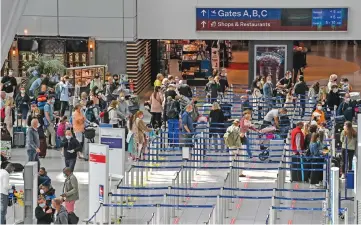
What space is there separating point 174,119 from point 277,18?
35.0 ft

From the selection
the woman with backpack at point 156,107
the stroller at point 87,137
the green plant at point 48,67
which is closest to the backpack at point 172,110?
the woman with backpack at point 156,107

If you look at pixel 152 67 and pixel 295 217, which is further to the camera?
pixel 152 67

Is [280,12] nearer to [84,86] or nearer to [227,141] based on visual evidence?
[84,86]

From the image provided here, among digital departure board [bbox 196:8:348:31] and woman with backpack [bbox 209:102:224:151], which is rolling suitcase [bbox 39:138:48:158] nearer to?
woman with backpack [bbox 209:102:224:151]

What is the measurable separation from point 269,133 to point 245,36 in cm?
1198

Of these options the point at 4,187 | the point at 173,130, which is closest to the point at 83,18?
the point at 173,130

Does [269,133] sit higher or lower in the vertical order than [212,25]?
lower

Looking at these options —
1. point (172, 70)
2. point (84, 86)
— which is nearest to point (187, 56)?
point (172, 70)

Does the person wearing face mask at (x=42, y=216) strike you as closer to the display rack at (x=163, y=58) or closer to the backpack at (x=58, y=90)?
the backpack at (x=58, y=90)

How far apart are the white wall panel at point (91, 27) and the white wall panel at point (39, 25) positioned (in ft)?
0.92

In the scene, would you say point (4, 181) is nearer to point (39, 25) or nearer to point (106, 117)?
point (106, 117)

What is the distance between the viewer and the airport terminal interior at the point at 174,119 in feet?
72.6

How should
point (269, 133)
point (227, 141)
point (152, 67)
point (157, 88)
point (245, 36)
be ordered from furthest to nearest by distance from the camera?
point (152, 67)
point (245, 36)
point (157, 88)
point (269, 133)
point (227, 141)

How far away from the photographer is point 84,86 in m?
37.8
